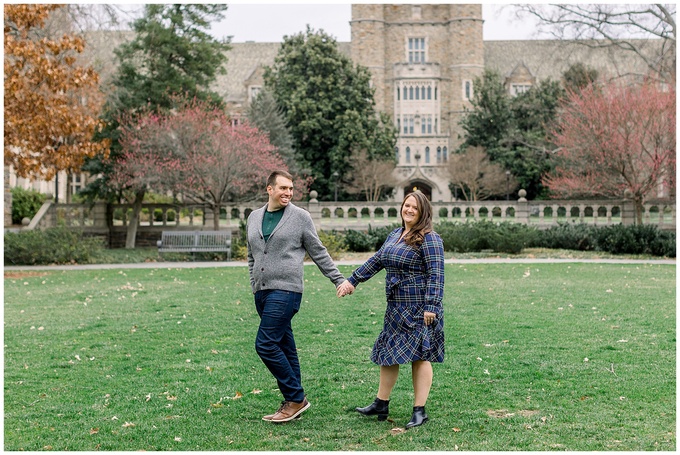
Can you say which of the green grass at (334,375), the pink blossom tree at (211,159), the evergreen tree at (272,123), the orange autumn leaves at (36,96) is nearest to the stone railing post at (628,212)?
the pink blossom tree at (211,159)

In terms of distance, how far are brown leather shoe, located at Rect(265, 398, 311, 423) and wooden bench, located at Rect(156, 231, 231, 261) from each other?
1587 centimetres

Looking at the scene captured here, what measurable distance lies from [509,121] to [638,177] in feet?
74.4

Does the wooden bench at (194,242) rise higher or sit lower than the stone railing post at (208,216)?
lower

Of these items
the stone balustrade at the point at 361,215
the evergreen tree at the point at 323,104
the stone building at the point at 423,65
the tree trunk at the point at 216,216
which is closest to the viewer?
the tree trunk at the point at 216,216

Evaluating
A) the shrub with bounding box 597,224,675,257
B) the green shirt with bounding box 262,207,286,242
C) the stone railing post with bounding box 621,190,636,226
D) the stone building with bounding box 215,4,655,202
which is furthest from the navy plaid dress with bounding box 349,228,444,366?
the stone building with bounding box 215,4,655,202

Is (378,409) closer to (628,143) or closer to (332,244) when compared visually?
(332,244)

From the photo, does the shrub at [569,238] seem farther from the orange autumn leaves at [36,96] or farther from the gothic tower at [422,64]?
the gothic tower at [422,64]

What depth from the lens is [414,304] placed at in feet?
18.3

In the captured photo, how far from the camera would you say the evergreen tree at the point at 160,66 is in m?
27.4

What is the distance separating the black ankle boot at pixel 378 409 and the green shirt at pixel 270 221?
1.39 metres

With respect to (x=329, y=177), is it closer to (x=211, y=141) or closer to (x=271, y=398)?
(x=211, y=141)

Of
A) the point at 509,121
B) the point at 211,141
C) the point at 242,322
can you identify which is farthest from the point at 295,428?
the point at 509,121

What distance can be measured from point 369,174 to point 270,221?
1485 inches

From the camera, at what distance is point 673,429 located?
5320 millimetres
